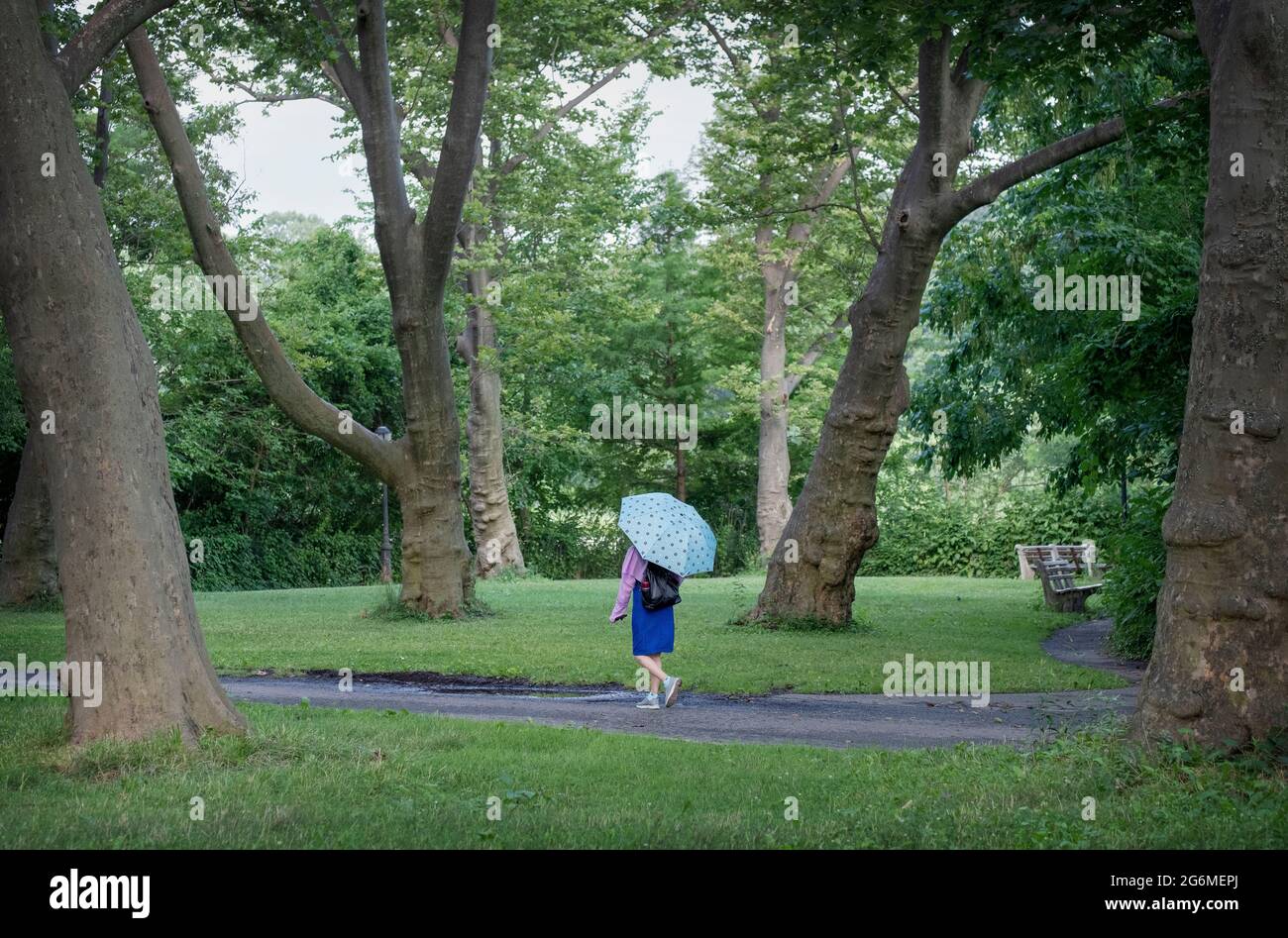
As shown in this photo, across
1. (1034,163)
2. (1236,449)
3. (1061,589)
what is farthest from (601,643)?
(1061,589)

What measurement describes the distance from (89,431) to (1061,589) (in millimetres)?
20914

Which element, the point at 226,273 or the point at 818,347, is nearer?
the point at 226,273

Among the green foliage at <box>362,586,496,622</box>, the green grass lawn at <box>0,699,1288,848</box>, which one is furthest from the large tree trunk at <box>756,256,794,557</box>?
the green grass lawn at <box>0,699,1288,848</box>

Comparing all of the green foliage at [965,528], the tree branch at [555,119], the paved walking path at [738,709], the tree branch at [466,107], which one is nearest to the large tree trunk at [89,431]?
the paved walking path at [738,709]

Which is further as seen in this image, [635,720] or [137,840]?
[635,720]

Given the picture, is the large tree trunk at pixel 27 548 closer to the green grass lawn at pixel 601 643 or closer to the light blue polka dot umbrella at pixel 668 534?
the green grass lawn at pixel 601 643

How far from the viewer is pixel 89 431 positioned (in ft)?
29.3

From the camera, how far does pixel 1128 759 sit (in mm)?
8242

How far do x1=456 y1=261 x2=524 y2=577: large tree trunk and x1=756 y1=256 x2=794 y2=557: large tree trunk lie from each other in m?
9.83

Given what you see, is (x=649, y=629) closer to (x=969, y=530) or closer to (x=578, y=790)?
(x=578, y=790)

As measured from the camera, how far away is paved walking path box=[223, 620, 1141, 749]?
10.8m
